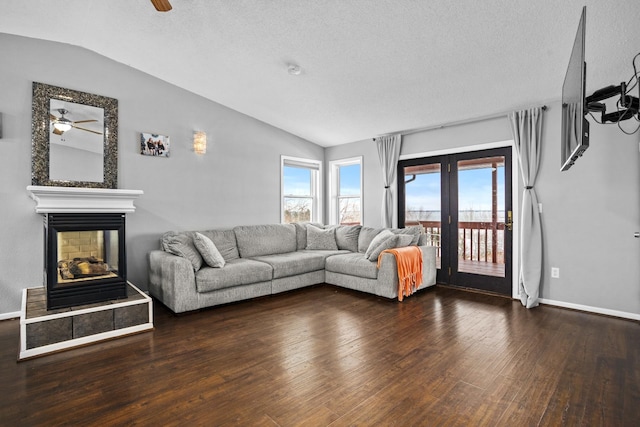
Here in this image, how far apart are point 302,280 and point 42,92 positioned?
369 cm

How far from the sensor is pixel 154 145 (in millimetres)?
4281

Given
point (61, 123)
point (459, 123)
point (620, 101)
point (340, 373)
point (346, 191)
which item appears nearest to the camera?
point (620, 101)

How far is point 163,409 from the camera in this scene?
1900 millimetres

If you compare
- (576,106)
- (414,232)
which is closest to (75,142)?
(414,232)

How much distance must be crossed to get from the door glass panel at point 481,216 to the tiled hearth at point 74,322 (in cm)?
410

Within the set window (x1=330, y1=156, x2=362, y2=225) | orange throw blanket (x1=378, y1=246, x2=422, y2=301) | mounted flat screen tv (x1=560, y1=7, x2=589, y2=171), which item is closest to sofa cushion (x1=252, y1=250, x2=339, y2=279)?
orange throw blanket (x1=378, y1=246, x2=422, y2=301)

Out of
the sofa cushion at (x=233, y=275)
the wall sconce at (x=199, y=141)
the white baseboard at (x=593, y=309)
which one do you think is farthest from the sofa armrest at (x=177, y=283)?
the white baseboard at (x=593, y=309)

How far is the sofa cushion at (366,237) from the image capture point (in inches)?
201

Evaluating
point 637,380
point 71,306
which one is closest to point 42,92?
point 71,306

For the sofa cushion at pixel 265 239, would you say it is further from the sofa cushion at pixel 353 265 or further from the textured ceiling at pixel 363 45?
the textured ceiling at pixel 363 45

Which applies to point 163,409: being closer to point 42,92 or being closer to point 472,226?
point 42,92

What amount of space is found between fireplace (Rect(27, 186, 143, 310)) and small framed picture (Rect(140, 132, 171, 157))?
1.16 metres

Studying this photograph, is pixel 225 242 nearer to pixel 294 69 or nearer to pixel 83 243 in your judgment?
pixel 83 243

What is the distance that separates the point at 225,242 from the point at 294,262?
0.99 meters
